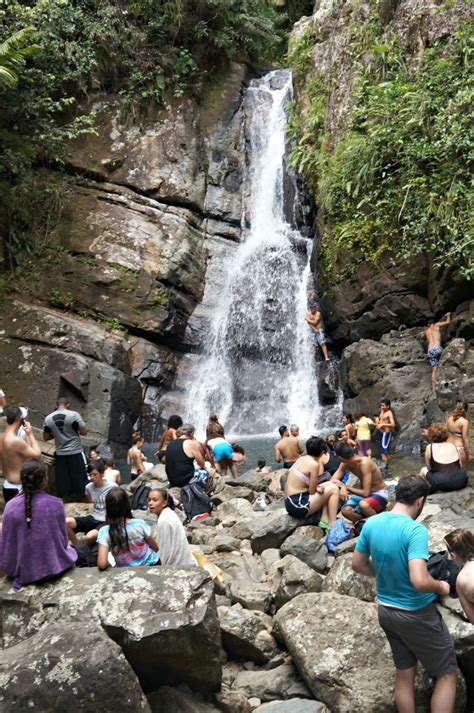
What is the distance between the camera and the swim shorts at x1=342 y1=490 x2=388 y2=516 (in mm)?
7297

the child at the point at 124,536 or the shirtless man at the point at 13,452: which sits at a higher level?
the shirtless man at the point at 13,452

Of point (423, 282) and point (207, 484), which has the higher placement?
point (423, 282)

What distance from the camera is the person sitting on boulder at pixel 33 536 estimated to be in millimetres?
4777

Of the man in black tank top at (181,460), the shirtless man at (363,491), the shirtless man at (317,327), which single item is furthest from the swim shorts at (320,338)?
the shirtless man at (363,491)

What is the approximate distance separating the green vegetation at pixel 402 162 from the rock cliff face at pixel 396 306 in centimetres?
33

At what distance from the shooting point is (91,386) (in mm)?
16625

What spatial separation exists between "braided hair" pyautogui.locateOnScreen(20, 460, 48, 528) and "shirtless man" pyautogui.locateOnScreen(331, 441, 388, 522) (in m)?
3.70

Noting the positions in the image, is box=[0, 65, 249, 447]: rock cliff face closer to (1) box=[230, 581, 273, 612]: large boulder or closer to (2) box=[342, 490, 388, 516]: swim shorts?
(2) box=[342, 490, 388, 516]: swim shorts

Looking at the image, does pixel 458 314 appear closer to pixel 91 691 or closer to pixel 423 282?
pixel 423 282

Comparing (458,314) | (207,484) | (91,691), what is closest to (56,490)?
(207,484)

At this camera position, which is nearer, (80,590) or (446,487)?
(80,590)

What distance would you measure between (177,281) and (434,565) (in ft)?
53.3

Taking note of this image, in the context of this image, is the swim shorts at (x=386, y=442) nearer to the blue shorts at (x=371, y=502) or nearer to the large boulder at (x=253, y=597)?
the blue shorts at (x=371, y=502)

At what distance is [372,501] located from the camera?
7297 millimetres
